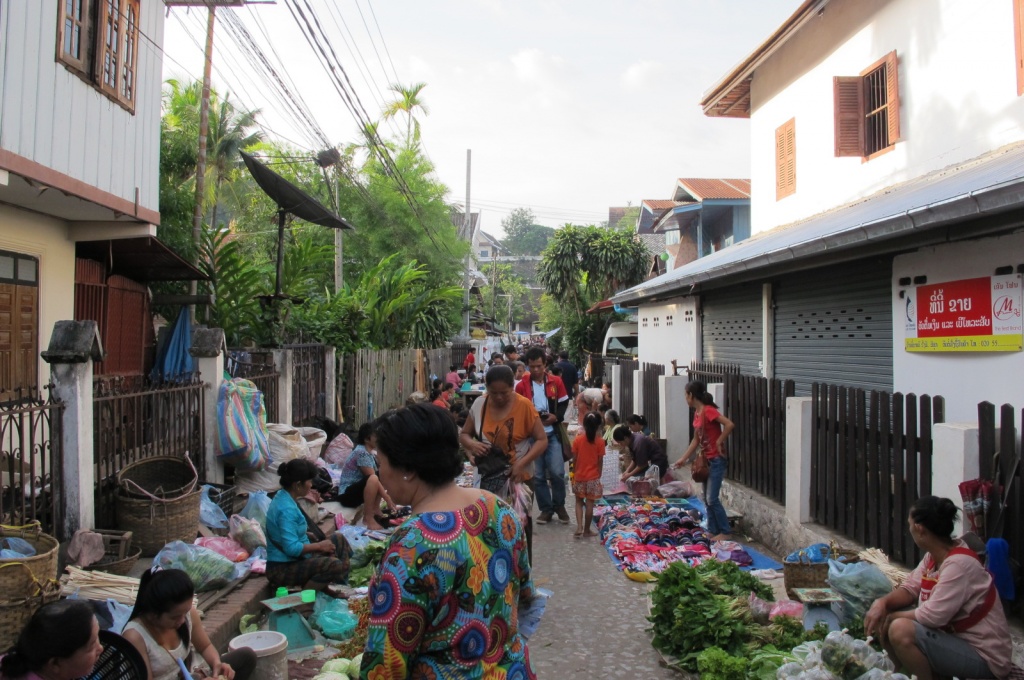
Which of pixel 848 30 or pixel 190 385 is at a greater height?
pixel 848 30

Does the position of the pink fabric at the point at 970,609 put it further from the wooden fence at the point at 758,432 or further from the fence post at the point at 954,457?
the wooden fence at the point at 758,432

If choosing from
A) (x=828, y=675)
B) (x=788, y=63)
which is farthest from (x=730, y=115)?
(x=828, y=675)

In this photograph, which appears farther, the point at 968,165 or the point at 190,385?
the point at 968,165

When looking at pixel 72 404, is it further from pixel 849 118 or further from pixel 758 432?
pixel 849 118

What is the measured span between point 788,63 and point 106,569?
41.5 ft

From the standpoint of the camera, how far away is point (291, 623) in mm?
4941

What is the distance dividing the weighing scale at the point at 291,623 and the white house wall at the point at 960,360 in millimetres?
5504

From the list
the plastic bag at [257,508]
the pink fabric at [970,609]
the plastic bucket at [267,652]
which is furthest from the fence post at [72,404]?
the pink fabric at [970,609]

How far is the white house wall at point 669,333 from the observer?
45.2ft

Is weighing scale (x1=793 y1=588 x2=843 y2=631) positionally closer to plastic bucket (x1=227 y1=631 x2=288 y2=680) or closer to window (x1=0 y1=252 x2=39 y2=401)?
plastic bucket (x1=227 y1=631 x2=288 y2=680)

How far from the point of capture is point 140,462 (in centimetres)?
639

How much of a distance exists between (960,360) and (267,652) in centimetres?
591

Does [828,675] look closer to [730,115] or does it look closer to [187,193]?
[187,193]

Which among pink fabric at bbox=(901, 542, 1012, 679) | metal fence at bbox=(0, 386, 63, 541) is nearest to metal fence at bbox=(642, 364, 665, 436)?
pink fabric at bbox=(901, 542, 1012, 679)
